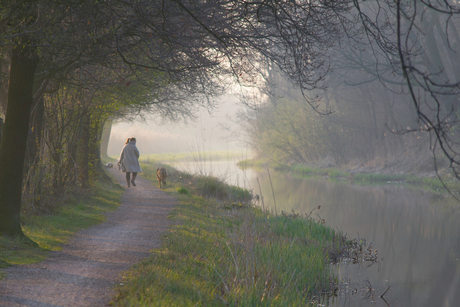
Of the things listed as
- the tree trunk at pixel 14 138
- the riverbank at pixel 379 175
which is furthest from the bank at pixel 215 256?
the riverbank at pixel 379 175

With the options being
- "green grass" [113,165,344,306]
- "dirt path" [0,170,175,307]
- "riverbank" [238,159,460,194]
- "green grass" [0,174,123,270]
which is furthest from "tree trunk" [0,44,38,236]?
"riverbank" [238,159,460,194]

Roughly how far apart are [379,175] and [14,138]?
22.0m

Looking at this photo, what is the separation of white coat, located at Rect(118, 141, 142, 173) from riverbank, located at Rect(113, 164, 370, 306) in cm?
424

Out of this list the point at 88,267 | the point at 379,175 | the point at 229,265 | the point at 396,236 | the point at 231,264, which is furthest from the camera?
the point at 379,175

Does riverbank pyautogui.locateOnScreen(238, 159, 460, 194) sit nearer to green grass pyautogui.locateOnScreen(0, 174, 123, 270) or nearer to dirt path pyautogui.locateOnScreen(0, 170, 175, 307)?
green grass pyautogui.locateOnScreen(0, 174, 123, 270)

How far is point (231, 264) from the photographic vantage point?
5488 millimetres

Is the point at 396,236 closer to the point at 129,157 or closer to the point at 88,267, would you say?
the point at 88,267

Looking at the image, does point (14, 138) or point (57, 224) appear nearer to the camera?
point (14, 138)

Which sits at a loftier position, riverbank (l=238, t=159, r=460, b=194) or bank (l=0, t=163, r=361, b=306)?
riverbank (l=238, t=159, r=460, b=194)

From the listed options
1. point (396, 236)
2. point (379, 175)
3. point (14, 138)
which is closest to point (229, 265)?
point (14, 138)

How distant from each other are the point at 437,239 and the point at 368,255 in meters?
2.73

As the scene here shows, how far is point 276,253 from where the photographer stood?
6.39 meters

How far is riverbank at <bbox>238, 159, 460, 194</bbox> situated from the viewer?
18827 millimetres

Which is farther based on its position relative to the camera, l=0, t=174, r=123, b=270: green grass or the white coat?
the white coat
